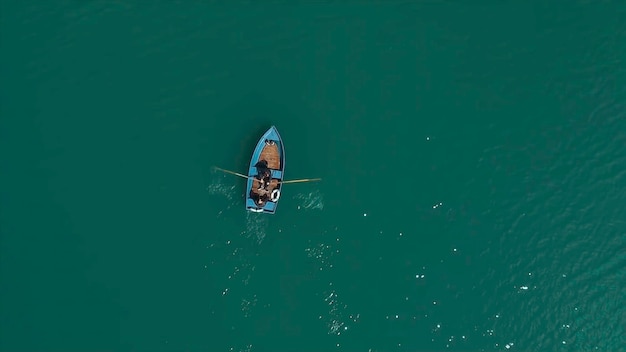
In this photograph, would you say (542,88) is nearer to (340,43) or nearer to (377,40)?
(377,40)

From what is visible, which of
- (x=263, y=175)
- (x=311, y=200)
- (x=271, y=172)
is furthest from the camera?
(x=311, y=200)

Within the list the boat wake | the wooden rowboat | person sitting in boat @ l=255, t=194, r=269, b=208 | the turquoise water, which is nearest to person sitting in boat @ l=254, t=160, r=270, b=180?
the wooden rowboat

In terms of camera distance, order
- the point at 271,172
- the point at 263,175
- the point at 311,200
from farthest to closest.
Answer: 1. the point at 311,200
2. the point at 271,172
3. the point at 263,175

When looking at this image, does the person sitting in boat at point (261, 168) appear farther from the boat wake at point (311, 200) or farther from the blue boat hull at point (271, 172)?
the boat wake at point (311, 200)

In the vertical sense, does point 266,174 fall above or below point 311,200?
above

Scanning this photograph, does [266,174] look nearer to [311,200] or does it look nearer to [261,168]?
[261,168]

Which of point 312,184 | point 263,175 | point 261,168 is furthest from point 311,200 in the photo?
point 261,168

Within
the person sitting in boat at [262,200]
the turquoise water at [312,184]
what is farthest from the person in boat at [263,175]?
the turquoise water at [312,184]
